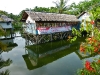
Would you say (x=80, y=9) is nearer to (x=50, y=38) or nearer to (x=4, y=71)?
(x=50, y=38)

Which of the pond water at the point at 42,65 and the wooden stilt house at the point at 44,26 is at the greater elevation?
the wooden stilt house at the point at 44,26

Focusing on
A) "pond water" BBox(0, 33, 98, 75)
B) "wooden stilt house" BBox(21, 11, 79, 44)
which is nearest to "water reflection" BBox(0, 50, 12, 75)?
"pond water" BBox(0, 33, 98, 75)

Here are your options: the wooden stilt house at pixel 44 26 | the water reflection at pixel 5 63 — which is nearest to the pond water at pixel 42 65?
the water reflection at pixel 5 63

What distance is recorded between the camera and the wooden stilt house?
19494 mm

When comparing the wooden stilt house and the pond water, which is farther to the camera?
the wooden stilt house

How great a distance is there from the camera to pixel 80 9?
Result: 121 ft

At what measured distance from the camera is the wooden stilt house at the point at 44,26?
64.0ft

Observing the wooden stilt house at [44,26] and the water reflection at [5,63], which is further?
the wooden stilt house at [44,26]

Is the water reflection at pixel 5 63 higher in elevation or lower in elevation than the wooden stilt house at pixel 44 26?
lower

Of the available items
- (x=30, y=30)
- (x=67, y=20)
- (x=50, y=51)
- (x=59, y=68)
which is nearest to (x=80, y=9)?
(x=67, y=20)

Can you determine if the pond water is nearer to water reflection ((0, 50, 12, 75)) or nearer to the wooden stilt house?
water reflection ((0, 50, 12, 75))

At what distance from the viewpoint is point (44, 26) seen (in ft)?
68.7

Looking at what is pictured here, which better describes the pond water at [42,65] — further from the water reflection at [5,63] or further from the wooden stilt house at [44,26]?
the wooden stilt house at [44,26]

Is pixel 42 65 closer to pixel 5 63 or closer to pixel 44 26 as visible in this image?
pixel 5 63
